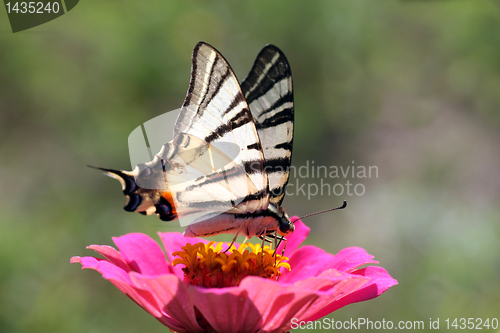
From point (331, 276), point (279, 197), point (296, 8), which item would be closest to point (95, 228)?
point (279, 197)

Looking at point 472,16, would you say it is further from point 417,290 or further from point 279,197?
point 279,197

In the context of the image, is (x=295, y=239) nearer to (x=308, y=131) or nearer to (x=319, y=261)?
(x=319, y=261)

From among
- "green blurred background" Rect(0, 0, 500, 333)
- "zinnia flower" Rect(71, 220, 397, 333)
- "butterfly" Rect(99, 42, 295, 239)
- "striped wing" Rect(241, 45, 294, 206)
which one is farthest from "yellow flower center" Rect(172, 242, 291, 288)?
"green blurred background" Rect(0, 0, 500, 333)

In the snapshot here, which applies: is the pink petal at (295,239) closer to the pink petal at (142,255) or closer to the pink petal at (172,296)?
the pink petal at (142,255)

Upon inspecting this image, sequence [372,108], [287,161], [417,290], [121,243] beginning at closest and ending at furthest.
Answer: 1. [121,243]
2. [287,161]
3. [417,290]
4. [372,108]

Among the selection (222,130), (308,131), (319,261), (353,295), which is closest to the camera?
(353,295)

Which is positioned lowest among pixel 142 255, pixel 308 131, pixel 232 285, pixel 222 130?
pixel 232 285

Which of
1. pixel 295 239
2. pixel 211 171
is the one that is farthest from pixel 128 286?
pixel 295 239
